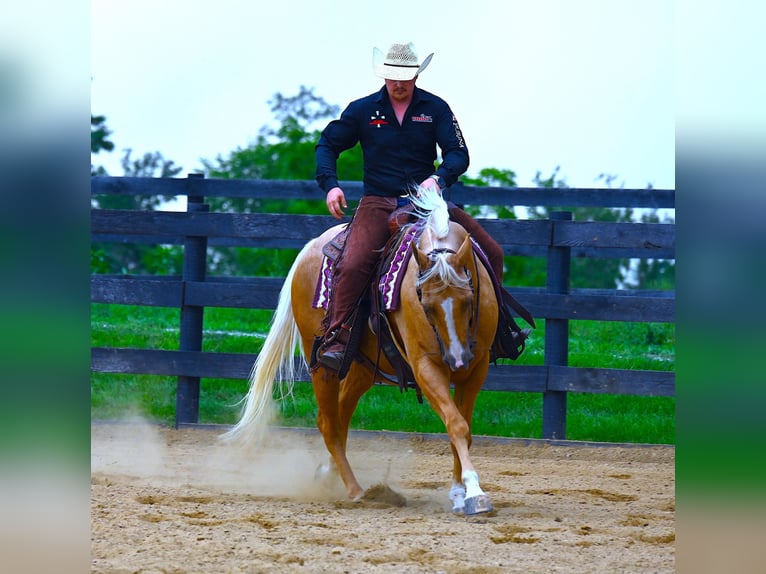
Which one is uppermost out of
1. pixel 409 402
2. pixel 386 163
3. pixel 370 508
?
pixel 386 163

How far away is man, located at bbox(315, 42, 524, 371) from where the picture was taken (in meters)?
5.79

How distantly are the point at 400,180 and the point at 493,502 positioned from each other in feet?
6.63

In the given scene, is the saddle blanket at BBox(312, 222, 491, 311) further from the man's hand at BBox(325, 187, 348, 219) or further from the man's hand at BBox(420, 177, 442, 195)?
the man's hand at BBox(325, 187, 348, 219)

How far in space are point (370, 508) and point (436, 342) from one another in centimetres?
104

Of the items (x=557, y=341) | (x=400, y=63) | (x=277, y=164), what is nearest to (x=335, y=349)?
(x=400, y=63)

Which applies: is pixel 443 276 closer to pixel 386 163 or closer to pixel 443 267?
pixel 443 267

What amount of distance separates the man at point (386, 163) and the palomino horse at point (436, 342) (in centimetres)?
28

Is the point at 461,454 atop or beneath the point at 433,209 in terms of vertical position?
beneath

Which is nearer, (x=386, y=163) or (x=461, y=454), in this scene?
(x=461, y=454)

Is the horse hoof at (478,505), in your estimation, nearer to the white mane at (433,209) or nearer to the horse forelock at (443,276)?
the horse forelock at (443,276)

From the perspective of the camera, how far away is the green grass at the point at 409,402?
28.0ft

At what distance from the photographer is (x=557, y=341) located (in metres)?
8.05

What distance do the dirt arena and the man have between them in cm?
111
